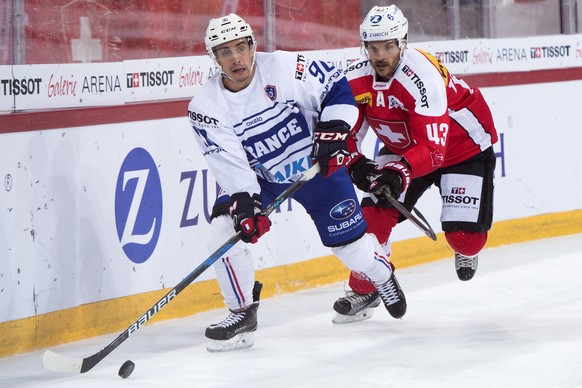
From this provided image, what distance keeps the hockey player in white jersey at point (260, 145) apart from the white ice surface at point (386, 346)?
0.26 meters

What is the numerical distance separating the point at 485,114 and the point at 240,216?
133 cm

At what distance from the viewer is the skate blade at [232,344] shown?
4109 mm

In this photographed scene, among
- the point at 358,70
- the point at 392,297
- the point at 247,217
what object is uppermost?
the point at 358,70

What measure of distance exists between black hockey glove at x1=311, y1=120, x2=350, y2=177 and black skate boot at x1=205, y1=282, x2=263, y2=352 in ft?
1.92

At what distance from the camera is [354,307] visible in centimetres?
457

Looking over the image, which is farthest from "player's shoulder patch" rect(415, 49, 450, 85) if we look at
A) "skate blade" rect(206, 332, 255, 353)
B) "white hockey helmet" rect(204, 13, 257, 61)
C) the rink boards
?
"skate blade" rect(206, 332, 255, 353)

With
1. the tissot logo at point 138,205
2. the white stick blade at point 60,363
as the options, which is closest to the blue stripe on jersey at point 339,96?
the tissot logo at point 138,205

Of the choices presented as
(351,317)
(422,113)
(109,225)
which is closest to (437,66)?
(422,113)

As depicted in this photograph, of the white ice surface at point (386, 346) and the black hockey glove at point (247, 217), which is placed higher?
the black hockey glove at point (247, 217)

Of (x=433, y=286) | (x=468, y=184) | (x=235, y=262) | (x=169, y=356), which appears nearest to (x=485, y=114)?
(x=468, y=184)

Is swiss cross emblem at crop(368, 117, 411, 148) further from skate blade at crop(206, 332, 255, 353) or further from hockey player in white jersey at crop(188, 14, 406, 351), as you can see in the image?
skate blade at crop(206, 332, 255, 353)

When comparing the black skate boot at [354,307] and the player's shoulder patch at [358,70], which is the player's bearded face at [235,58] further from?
the black skate boot at [354,307]

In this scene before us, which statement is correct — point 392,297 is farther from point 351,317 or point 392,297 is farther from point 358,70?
point 358,70

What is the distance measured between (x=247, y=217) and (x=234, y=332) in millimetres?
470
